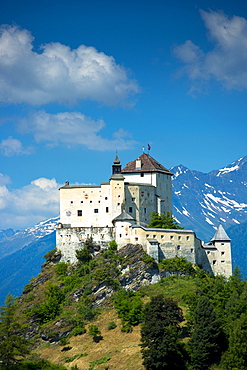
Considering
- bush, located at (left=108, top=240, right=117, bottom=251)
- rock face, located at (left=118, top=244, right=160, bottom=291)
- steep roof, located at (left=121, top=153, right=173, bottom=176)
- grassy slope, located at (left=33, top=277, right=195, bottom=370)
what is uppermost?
steep roof, located at (left=121, top=153, right=173, bottom=176)

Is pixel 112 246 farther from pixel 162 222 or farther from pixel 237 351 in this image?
pixel 237 351

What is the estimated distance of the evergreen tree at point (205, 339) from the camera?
69375 millimetres

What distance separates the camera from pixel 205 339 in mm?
69938

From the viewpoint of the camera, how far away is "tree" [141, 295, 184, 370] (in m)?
67.3

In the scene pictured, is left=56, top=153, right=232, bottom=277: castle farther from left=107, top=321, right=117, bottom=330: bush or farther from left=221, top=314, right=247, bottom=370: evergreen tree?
left=221, top=314, right=247, bottom=370: evergreen tree

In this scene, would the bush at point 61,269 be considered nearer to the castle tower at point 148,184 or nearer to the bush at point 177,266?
the castle tower at point 148,184

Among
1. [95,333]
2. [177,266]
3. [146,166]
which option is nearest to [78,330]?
[95,333]

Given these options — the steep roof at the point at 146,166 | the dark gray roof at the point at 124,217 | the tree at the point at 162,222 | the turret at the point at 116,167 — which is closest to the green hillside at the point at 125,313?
the dark gray roof at the point at 124,217

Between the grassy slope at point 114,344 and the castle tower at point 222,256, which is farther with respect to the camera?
the castle tower at point 222,256

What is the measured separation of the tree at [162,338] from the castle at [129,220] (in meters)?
21.2

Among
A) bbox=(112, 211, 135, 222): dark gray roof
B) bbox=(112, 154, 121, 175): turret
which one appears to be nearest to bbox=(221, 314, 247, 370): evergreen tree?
bbox=(112, 211, 135, 222): dark gray roof

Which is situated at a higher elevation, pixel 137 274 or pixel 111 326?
pixel 137 274

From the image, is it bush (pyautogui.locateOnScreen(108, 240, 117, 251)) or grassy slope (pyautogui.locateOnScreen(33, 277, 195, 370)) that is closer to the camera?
grassy slope (pyautogui.locateOnScreen(33, 277, 195, 370))

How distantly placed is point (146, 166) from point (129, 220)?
1582 cm
